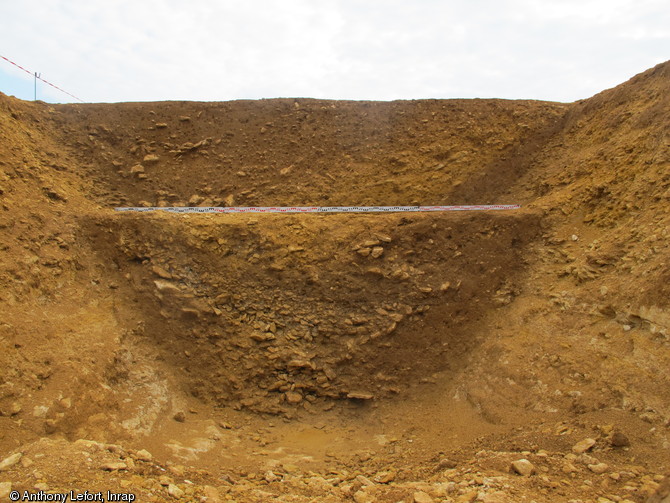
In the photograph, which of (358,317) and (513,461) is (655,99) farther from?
(513,461)

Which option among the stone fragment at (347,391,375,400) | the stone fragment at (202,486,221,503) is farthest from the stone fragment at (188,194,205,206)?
the stone fragment at (202,486,221,503)

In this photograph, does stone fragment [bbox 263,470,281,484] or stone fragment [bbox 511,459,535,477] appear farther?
stone fragment [bbox 263,470,281,484]

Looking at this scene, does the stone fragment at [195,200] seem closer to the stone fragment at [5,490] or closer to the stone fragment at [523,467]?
the stone fragment at [5,490]

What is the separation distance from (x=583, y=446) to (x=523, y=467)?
2.97 ft

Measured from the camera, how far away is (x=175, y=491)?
4145 millimetres

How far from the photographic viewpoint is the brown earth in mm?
4961

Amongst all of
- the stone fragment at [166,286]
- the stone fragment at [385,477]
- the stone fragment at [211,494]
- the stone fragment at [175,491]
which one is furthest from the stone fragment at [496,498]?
the stone fragment at [166,286]

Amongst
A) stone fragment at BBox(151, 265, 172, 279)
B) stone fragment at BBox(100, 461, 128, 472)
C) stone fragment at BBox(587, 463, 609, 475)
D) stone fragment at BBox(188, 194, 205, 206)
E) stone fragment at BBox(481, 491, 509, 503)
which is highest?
stone fragment at BBox(188, 194, 205, 206)

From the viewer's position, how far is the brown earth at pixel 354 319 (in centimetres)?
496

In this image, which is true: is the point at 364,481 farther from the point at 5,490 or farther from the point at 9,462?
the point at 9,462

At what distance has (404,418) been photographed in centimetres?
717

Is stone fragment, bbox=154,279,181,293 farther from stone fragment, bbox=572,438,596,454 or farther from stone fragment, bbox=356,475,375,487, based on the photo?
stone fragment, bbox=572,438,596,454

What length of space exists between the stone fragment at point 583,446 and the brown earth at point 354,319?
2cm

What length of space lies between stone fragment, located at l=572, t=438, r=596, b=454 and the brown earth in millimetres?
23
